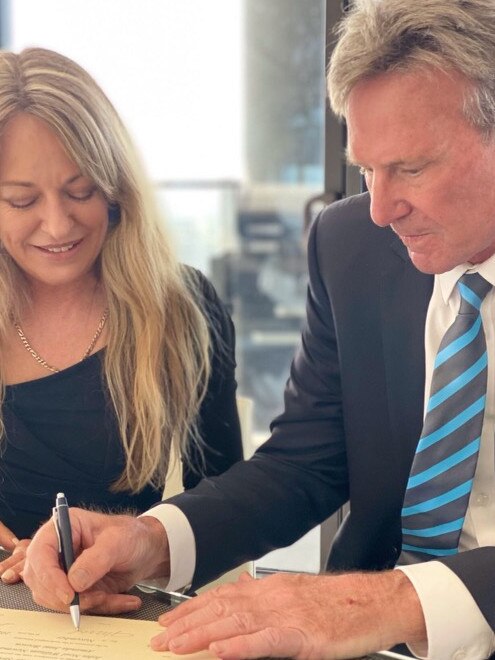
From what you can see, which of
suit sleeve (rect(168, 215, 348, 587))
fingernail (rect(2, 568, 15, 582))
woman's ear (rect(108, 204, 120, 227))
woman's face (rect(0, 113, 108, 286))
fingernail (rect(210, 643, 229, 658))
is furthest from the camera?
Result: woman's ear (rect(108, 204, 120, 227))

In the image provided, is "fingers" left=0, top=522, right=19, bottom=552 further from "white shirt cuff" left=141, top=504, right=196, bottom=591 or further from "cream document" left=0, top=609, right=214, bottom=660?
"cream document" left=0, top=609, right=214, bottom=660

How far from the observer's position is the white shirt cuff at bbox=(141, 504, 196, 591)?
1.44 m

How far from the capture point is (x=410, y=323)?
162 cm

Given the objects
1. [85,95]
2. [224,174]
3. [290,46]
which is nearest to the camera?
[85,95]

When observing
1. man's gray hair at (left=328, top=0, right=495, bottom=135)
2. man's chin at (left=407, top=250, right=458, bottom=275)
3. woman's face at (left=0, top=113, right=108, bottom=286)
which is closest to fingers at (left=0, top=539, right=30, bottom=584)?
woman's face at (left=0, top=113, right=108, bottom=286)

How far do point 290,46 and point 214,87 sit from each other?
16.1 inches

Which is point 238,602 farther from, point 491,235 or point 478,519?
point 491,235

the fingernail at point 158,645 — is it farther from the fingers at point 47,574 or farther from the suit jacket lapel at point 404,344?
the suit jacket lapel at point 404,344

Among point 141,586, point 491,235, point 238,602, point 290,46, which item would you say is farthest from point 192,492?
point 290,46

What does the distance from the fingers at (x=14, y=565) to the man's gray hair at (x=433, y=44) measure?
30.0 inches

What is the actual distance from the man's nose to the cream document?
62 cm

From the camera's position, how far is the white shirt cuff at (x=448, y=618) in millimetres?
1191

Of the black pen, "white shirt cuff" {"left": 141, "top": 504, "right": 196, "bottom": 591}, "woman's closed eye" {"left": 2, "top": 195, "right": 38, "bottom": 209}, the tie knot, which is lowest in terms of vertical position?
"white shirt cuff" {"left": 141, "top": 504, "right": 196, "bottom": 591}

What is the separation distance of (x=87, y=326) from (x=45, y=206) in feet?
0.87
